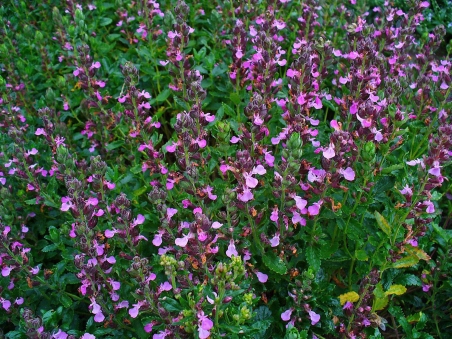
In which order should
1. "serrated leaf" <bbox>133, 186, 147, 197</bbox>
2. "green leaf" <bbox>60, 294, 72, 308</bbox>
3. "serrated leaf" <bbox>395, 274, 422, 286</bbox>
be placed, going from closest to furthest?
"green leaf" <bbox>60, 294, 72, 308</bbox>
"serrated leaf" <bbox>395, 274, 422, 286</bbox>
"serrated leaf" <bbox>133, 186, 147, 197</bbox>

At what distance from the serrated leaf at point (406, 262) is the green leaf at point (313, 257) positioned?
17.8 inches

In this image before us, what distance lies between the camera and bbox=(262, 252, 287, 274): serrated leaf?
2963 mm

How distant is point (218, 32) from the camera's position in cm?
482

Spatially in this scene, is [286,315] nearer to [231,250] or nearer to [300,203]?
[231,250]

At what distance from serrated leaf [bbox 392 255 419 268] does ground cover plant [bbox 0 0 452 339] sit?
0.06ft

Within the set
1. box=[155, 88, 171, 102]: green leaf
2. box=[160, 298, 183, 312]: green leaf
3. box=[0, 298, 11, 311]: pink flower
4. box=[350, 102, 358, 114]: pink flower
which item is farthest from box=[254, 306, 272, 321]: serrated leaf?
box=[155, 88, 171, 102]: green leaf

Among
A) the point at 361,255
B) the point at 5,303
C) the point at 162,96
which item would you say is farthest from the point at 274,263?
the point at 162,96

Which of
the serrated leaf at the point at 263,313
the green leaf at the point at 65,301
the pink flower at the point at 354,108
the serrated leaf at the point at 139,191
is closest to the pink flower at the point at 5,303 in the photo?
the green leaf at the point at 65,301

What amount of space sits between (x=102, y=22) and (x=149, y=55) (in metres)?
1.04

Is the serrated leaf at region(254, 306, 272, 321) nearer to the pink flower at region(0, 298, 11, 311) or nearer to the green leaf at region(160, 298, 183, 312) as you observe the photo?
the green leaf at region(160, 298, 183, 312)

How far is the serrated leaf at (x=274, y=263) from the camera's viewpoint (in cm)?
296

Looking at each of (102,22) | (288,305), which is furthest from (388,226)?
(102,22)

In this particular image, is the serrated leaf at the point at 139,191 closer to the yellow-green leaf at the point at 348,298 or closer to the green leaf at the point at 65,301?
the green leaf at the point at 65,301

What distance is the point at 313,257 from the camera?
3.05m
